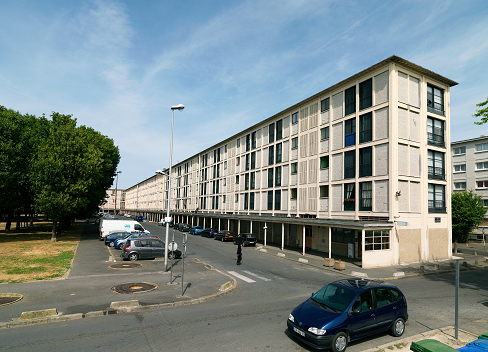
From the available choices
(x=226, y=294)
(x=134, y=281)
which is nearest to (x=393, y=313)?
(x=226, y=294)

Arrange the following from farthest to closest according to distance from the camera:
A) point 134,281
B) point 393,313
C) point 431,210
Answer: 1. point 431,210
2. point 134,281
3. point 393,313

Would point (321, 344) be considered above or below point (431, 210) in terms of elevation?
below

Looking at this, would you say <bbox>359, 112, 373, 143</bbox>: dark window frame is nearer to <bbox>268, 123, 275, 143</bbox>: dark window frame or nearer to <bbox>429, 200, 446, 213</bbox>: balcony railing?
<bbox>429, 200, 446, 213</bbox>: balcony railing

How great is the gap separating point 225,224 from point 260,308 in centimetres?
4363

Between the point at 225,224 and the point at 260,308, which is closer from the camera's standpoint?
the point at 260,308

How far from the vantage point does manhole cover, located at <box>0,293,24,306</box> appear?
37.2 feet

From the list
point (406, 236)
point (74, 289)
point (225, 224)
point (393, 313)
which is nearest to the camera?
point (393, 313)

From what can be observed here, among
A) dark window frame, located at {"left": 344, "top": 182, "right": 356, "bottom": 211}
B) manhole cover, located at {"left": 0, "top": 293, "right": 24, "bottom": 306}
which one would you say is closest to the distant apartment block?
dark window frame, located at {"left": 344, "top": 182, "right": 356, "bottom": 211}

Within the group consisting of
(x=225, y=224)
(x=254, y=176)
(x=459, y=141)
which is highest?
(x=459, y=141)

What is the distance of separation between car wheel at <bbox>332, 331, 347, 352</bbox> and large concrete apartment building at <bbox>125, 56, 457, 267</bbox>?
48.2ft

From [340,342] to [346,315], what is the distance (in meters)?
0.69

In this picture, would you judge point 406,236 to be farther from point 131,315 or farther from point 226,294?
point 131,315

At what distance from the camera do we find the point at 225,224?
54875mm

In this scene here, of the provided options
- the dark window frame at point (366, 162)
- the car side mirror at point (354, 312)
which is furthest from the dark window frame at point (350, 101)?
the car side mirror at point (354, 312)
